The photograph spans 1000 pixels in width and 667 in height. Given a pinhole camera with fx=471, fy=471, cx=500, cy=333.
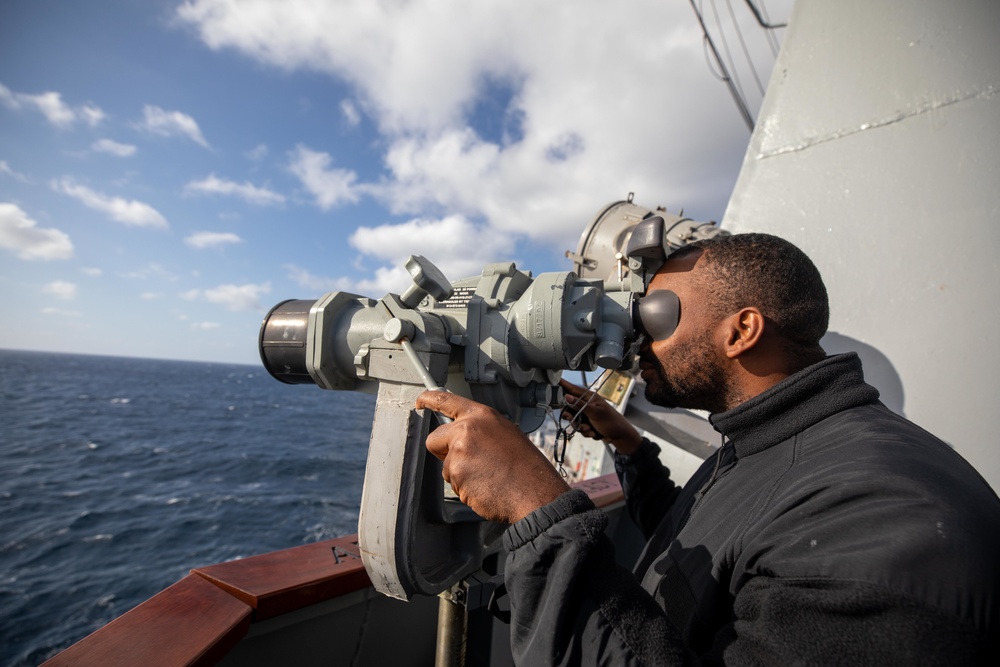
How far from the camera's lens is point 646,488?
2.05 m

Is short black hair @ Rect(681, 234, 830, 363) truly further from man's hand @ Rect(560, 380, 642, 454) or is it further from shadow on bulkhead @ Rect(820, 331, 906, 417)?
shadow on bulkhead @ Rect(820, 331, 906, 417)

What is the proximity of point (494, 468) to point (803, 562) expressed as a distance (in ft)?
1.91

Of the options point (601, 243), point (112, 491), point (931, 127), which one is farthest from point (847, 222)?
point (112, 491)

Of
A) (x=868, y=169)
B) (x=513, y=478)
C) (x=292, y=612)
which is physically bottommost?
(x=292, y=612)

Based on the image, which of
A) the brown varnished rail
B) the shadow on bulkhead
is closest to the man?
the brown varnished rail

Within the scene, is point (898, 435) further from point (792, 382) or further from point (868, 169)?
point (868, 169)

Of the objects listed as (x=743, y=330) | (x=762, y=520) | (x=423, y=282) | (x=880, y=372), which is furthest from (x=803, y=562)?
(x=880, y=372)

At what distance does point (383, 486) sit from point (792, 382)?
113 centimetres

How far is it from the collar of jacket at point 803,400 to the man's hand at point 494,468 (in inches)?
22.4

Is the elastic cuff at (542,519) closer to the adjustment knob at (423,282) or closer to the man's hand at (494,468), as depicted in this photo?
the man's hand at (494,468)

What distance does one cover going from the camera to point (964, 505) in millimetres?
748

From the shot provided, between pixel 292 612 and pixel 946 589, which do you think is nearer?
pixel 946 589

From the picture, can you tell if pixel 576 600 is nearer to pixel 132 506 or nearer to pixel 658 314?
pixel 658 314

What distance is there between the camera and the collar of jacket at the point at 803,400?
3.69 feet
